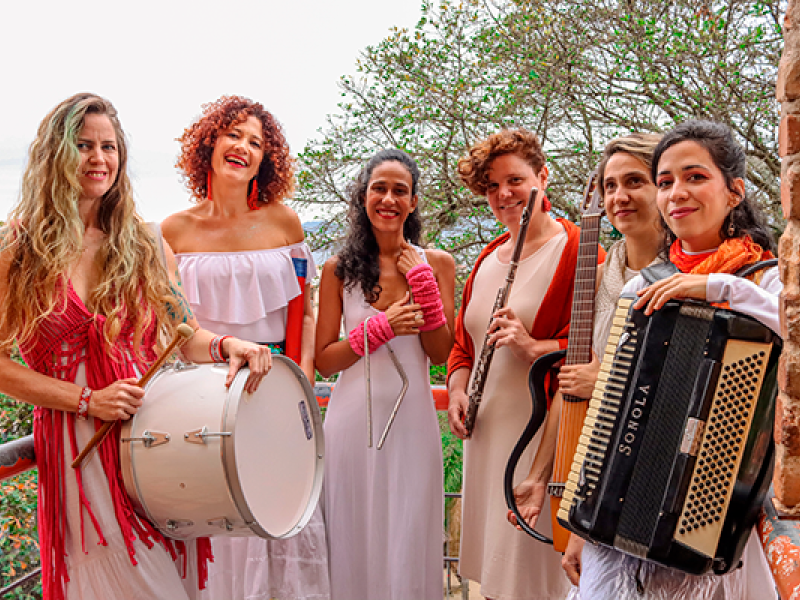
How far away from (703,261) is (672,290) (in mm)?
234

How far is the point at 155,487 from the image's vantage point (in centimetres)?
202

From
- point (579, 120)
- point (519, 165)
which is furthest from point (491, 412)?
point (579, 120)

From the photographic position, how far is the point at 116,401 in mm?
2020

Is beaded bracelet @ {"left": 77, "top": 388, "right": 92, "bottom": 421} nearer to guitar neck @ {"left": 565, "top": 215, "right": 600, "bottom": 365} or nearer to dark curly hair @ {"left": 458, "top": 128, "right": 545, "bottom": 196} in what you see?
guitar neck @ {"left": 565, "top": 215, "right": 600, "bottom": 365}

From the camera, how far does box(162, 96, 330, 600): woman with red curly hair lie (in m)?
2.74

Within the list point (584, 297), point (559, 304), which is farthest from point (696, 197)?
point (559, 304)

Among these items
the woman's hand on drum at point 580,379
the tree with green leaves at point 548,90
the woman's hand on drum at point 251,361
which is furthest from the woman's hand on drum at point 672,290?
the tree with green leaves at point 548,90

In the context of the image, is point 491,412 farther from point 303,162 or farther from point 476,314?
point 303,162

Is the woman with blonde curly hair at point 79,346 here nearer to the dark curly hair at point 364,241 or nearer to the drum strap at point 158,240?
the drum strap at point 158,240

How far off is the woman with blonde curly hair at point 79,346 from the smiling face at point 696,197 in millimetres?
1280

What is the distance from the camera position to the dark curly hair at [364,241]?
9.53 ft

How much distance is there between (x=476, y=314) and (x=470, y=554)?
2.94 ft

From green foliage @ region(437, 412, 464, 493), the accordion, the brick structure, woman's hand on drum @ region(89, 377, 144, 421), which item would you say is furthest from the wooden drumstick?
green foliage @ region(437, 412, 464, 493)

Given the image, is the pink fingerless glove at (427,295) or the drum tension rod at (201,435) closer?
the drum tension rod at (201,435)
